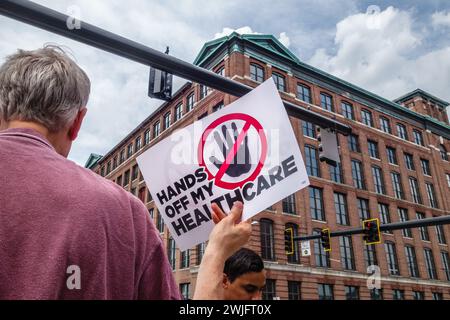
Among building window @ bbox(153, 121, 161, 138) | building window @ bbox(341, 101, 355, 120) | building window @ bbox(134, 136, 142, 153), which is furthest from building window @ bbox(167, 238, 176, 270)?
building window @ bbox(341, 101, 355, 120)

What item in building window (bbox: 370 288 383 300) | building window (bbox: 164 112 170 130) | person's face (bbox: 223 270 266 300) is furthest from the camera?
building window (bbox: 164 112 170 130)

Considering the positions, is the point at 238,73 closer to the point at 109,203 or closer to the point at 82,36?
the point at 82,36

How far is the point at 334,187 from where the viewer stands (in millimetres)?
33406

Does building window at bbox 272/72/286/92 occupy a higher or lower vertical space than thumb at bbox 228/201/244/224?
higher

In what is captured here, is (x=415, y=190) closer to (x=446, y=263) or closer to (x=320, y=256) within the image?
(x=446, y=263)

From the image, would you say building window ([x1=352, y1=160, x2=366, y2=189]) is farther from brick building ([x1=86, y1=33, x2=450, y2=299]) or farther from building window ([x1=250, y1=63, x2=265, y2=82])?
building window ([x1=250, y1=63, x2=265, y2=82])

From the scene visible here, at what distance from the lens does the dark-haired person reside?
3.92 m

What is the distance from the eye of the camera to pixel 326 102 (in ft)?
119

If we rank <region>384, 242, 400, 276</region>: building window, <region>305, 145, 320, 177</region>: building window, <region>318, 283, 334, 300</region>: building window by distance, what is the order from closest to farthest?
<region>318, 283, 334, 300</region>: building window, <region>305, 145, 320, 177</region>: building window, <region>384, 242, 400, 276</region>: building window

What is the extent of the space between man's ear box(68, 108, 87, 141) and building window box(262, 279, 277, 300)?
26.4m

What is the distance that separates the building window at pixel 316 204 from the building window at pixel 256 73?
9607 millimetres

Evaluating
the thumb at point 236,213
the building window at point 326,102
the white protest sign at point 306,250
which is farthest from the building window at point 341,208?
the thumb at point 236,213
